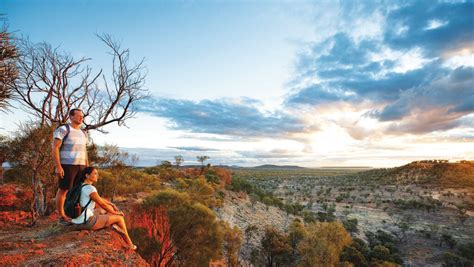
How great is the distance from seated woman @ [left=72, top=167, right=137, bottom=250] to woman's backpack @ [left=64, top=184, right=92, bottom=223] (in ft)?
0.30

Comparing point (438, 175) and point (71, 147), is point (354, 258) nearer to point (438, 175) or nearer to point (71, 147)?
point (71, 147)

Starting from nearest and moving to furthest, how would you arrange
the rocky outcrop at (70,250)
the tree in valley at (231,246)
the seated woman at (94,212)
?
the rocky outcrop at (70,250)
the seated woman at (94,212)
the tree in valley at (231,246)

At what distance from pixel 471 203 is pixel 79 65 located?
56.2 metres

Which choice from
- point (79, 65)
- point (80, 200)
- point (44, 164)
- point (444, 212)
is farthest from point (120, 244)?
point (444, 212)

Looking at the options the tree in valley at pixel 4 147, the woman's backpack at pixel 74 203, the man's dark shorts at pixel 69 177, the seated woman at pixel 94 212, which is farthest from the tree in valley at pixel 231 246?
the man's dark shorts at pixel 69 177

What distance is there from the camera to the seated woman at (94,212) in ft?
17.6

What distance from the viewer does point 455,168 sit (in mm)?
72250

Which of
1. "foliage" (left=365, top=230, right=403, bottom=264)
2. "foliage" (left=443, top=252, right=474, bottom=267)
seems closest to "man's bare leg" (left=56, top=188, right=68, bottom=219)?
"foliage" (left=365, top=230, right=403, bottom=264)

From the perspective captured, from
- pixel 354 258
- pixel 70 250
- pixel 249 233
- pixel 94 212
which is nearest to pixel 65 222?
pixel 94 212

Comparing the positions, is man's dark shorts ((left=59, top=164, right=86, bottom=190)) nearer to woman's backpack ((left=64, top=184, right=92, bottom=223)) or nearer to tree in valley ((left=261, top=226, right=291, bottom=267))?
woman's backpack ((left=64, top=184, right=92, bottom=223))

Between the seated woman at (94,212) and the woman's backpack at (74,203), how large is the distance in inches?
3.6

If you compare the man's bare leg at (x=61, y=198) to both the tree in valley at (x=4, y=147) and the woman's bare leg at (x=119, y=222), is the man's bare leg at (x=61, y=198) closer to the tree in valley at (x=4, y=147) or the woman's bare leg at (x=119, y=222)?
the woman's bare leg at (x=119, y=222)

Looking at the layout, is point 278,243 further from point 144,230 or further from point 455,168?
A: point 455,168

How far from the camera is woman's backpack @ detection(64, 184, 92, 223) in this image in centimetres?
548
